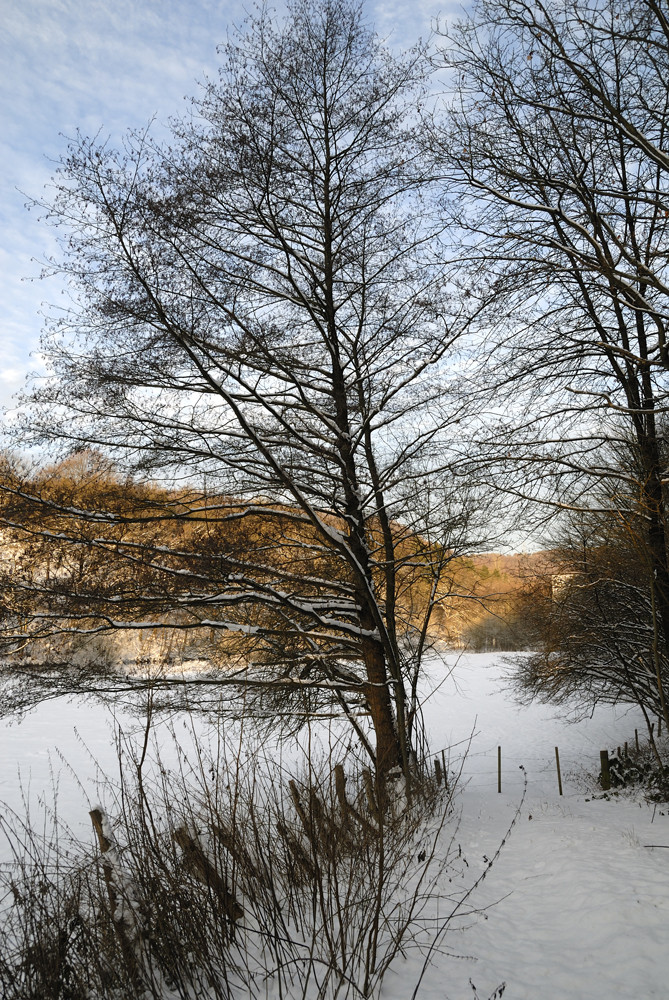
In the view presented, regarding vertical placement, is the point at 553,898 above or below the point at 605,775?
above

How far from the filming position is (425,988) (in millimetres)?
3674

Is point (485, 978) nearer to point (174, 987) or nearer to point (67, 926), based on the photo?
point (174, 987)

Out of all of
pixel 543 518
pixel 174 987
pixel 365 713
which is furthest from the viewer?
pixel 365 713

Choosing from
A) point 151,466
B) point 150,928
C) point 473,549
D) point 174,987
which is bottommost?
point 174,987

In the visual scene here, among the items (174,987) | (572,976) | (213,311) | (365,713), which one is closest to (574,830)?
(365,713)

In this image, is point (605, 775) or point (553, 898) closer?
point (553, 898)

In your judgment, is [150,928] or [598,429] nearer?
[150,928]

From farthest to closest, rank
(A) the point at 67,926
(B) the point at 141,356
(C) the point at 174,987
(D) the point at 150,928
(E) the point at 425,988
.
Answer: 1. (B) the point at 141,356
2. (E) the point at 425,988
3. (C) the point at 174,987
4. (D) the point at 150,928
5. (A) the point at 67,926

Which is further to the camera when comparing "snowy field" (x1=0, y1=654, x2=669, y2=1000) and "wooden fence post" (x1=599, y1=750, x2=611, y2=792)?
"wooden fence post" (x1=599, y1=750, x2=611, y2=792)

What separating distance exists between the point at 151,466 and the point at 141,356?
1.36 metres

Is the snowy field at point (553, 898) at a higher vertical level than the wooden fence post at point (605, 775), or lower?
higher

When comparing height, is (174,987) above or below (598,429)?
below

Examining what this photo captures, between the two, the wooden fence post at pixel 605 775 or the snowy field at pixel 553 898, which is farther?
the wooden fence post at pixel 605 775

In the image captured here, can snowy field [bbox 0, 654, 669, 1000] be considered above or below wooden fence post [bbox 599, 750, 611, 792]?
above
